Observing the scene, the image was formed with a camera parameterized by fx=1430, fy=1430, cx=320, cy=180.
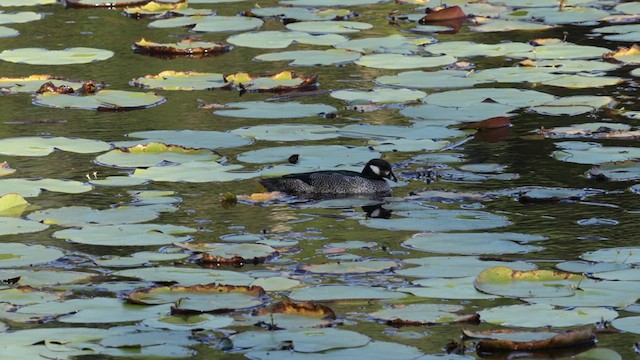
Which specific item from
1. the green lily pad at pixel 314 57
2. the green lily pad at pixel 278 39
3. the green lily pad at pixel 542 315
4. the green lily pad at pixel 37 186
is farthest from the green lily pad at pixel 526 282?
the green lily pad at pixel 278 39

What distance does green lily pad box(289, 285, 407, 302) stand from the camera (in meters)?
6.11

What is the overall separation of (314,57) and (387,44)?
0.80 meters

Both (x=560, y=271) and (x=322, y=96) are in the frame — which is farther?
(x=322, y=96)

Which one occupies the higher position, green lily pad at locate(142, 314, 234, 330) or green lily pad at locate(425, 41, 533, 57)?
green lily pad at locate(142, 314, 234, 330)

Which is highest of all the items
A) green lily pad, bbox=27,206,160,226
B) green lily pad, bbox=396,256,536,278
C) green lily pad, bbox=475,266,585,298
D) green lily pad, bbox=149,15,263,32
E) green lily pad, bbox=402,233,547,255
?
green lily pad, bbox=475,266,585,298

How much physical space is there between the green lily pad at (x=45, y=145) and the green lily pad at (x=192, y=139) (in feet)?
0.62

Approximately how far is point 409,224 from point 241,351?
214cm

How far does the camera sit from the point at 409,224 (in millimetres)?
7438

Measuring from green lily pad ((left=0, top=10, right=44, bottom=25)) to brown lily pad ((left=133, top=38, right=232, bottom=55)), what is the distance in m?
1.70

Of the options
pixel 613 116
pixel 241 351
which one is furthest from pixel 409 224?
pixel 613 116

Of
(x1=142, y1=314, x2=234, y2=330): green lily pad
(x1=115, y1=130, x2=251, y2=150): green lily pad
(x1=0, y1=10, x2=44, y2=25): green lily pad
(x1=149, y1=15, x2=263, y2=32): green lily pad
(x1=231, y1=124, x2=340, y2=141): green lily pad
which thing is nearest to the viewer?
(x1=142, y1=314, x2=234, y2=330): green lily pad

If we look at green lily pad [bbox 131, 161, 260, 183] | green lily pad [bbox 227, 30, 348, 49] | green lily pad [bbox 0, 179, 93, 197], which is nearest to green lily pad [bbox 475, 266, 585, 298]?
green lily pad [bbox 131, 161, 260, 183]

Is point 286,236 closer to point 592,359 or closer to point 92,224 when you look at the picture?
point 92,224

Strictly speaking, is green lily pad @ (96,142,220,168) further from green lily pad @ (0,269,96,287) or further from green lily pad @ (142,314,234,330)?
green lily pad @ (142,314,234,330)
